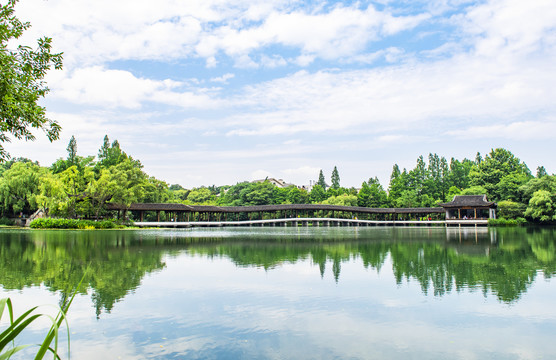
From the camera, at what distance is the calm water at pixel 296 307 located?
489 cm

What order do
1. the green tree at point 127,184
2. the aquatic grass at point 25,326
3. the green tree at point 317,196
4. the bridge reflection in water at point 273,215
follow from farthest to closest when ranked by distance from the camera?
the green tree at point 317,196
the bridge reflection in water at point 273,215
the green tree at point 127,184
the aquatic grass at point 25,326

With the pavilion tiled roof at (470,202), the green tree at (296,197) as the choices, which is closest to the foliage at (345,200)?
the green tree at (296,197)

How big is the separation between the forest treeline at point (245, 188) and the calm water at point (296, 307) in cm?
2257

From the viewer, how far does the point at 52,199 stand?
31516 millimetres

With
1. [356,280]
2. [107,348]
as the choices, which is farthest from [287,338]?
[356,280]

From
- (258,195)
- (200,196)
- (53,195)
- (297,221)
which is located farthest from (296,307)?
(200,196)

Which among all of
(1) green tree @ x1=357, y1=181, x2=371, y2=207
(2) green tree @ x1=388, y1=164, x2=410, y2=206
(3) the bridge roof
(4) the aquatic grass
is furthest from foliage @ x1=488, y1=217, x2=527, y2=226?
(4) the aquatic grass

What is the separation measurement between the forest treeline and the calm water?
74.0ft

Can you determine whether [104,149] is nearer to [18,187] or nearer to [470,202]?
[18,187]

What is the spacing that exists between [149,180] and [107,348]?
4269 cm

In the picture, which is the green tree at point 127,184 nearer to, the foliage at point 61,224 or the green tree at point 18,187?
the foliage at point 61,224

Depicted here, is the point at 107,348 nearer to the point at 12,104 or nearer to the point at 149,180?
the point at 12,104

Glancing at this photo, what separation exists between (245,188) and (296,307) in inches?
2117

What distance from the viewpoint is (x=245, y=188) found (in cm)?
6025
